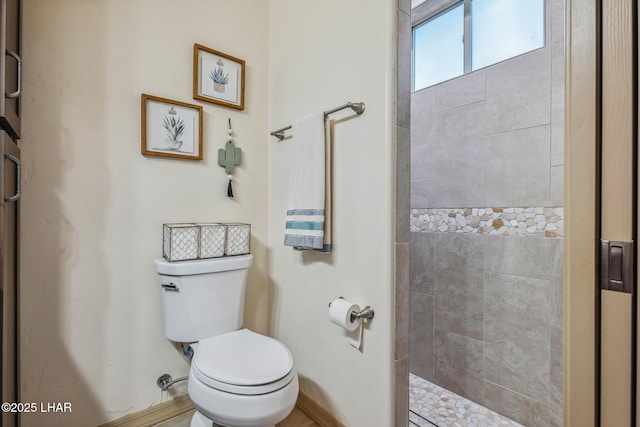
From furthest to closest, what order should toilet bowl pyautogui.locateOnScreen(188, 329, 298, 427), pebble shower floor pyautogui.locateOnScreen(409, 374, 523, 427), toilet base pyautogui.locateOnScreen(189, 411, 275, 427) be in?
1. pebble shower floor pyautogui.locateOnScreen(409, 374, 523, 427)
2. toilet base pyautogui.locateOnScreen(189, 411, 275, 427)
3. toilet bowl pyautogui.locateOnScreen(188, 329, 298, 427)

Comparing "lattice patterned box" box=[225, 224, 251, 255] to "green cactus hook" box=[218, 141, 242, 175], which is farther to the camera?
"green cactus hook" box=[218, 141, 242, 175]

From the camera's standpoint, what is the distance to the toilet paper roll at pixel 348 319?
123 cm

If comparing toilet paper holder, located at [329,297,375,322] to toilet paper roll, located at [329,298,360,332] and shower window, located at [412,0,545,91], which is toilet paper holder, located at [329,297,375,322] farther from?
shower window, located at [412,0,545,91]

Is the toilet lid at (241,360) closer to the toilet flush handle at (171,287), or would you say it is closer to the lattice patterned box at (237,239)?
the toilet flush handle at (171,287)

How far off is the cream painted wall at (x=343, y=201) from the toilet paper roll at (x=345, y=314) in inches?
2.1

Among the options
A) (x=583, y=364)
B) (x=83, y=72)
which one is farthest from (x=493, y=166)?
(x=83, y=72)

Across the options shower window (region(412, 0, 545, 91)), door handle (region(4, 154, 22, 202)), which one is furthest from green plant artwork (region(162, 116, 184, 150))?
shower window (region(412, 0, 545, 91))

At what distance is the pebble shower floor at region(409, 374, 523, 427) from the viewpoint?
1.57 meters

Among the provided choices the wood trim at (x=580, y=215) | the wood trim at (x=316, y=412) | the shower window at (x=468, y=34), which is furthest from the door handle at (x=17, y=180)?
the shower window at (x=468, y=34)

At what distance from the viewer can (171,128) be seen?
1.50 meters

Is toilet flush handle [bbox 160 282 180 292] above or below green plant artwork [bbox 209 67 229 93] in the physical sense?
below

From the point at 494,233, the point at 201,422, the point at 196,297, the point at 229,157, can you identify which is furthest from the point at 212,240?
the point at 494,233

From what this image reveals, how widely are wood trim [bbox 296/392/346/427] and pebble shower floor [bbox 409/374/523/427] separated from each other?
0.43 meters

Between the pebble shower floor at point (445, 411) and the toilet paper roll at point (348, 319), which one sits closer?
the toilet paper roll at point (348, 319)
